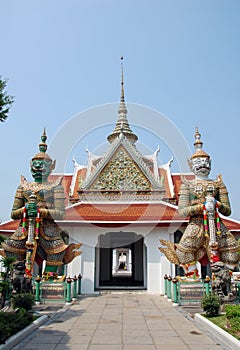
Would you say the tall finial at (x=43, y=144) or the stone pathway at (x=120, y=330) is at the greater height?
the tall finial at (x=43, y=144)

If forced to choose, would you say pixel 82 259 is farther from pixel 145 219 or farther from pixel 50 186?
pixel 50 186

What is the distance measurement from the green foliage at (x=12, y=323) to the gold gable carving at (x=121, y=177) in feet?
29.7

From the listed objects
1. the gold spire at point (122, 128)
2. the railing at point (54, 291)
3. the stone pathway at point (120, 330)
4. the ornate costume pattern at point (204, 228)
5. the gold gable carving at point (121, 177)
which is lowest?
the stone pathway at point (120, 330)

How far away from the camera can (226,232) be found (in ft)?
30.3

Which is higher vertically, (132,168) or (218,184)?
(132,168)

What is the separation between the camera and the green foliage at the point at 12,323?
4576 mm

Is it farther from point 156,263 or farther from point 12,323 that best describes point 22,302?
point 156,263

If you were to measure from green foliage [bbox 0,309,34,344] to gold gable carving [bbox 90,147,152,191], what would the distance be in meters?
9.05

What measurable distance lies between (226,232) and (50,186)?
570 cm

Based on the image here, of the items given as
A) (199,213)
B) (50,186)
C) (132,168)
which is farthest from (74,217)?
(199,213)

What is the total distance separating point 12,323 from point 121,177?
10249mm

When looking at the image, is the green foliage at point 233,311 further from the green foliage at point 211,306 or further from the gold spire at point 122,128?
the gold spire at point 122,128

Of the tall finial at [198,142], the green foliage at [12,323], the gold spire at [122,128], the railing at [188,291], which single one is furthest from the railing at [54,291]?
the gold spire at [122,128]

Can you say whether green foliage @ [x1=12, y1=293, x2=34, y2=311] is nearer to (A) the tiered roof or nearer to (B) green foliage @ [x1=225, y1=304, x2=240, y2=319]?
(B) green foliage @ [x1=225, y1=304, x2=240, y2=319]
